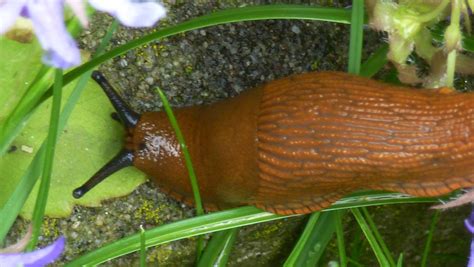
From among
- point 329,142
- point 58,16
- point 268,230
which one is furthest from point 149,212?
point 58,16

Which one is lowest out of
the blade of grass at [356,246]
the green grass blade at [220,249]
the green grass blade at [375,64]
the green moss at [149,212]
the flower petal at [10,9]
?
the blade of grass at [356,246]

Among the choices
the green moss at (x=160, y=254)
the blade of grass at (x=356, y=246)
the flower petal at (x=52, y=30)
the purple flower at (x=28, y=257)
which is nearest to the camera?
the flower petal at (x=52, y=30)

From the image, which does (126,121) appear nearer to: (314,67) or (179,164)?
(179,164)

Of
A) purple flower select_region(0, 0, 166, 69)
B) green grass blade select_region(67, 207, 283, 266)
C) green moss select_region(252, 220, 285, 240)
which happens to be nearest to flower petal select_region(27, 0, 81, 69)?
purple flower select_region(0, 0, 166, 69)

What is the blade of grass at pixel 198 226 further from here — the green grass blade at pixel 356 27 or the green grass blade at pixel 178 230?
the green grass blade at pixel 356 27

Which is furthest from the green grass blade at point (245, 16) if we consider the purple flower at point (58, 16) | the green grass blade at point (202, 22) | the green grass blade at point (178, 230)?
the purple flower at point (58, 16)

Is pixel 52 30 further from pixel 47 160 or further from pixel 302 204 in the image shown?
pixel 302 204

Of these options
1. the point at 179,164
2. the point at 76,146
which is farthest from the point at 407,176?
the point at 76,146
